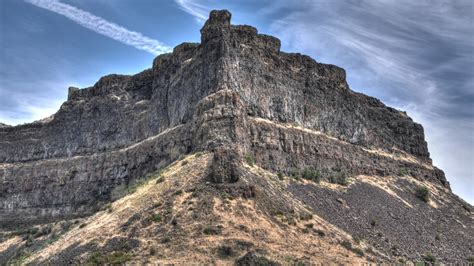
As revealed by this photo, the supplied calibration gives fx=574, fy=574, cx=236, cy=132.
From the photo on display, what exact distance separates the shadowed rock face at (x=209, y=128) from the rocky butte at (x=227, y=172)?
27 centimetres

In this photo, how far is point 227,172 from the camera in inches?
2371

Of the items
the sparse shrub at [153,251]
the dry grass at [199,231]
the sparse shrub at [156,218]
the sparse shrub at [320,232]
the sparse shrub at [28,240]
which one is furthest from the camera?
the sparse shrub at [28,240]

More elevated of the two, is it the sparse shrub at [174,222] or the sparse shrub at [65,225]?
the sparse shrub at [174,222]

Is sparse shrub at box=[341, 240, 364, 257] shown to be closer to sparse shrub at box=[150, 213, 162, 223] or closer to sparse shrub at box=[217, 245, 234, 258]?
sparse shrub at box=[217, 245, 234, 258]

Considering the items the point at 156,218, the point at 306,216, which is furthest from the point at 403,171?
the point at 156,218

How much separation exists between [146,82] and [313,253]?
197 feet

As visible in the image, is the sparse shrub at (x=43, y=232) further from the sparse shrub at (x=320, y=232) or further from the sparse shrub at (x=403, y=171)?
the sparse shrub at (x=403, y=171)

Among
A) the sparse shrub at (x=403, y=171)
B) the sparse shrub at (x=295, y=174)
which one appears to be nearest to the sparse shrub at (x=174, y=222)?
the sparse shrub at (x=295, y=174)

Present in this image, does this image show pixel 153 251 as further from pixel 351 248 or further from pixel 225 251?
pixel 351 248

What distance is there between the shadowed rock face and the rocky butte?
0.27 metres

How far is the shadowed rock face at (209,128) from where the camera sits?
7600cm

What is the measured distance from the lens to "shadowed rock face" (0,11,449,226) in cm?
7600

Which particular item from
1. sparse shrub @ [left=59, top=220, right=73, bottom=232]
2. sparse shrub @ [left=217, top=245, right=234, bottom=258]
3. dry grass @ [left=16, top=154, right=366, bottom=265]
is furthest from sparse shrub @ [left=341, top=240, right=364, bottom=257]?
sparse shrub @ [left=59, top=220, right=73, bottom=232]

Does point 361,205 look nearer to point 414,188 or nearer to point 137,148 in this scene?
point 414,188
